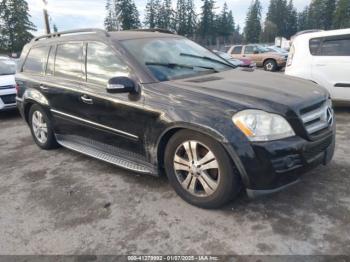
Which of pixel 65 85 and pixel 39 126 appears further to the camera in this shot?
pixel 39 126

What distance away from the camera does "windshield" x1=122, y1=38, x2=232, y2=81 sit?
11.9 feet

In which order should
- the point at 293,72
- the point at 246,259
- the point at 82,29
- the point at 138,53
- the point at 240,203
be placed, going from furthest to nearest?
the point at 293,72, the point at 82,29, the point at 138,53, the point at 240,203, the point at 246,259

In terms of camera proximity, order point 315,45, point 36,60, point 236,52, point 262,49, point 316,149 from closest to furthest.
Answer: point 316,149 < point 36,60 < point 315,45 < point 236,52 < point 262,49

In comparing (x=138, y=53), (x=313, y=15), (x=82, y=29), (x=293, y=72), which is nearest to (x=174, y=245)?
(x=138, y=53)

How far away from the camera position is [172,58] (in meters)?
3.88

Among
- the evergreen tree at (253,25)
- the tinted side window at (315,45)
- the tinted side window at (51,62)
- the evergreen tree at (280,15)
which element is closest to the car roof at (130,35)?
the tinted side window at (51,62)

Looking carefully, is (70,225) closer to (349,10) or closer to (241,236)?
(241,236)

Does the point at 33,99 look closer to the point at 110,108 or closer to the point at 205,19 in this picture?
the point at 110,108

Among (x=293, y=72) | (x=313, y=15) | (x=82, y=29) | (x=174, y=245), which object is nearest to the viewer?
(x=174, y=245)

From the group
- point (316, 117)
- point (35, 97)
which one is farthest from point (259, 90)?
point (35, 97)

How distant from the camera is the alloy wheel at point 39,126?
5.11 m

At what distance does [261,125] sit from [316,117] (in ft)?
2.26

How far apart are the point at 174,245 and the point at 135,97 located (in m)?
1.53

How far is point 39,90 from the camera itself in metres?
4.91
